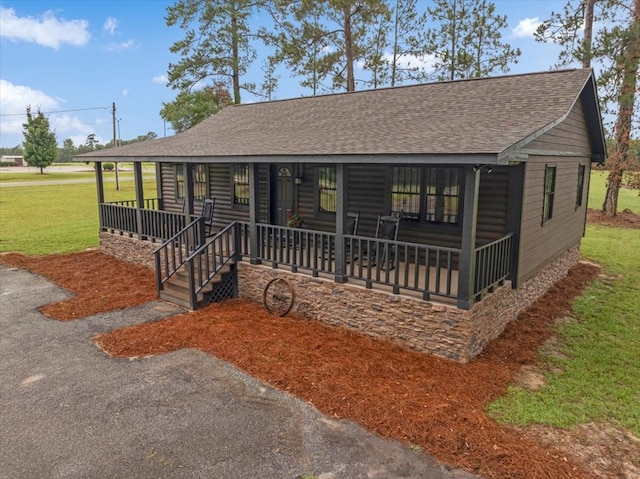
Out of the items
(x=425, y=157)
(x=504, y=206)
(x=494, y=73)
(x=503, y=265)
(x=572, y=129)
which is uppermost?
(x=494, y=73)

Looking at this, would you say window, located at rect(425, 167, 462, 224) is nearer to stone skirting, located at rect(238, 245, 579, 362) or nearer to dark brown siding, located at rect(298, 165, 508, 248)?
dark brown siding, located at rect(298, 165, 508, 248)

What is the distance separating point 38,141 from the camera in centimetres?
5794

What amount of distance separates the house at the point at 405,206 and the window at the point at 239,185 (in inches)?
1.6

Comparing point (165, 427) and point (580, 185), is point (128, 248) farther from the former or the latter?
point (580, 185)

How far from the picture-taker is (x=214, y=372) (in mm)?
6461

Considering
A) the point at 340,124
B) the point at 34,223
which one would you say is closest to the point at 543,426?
the point at 340,124

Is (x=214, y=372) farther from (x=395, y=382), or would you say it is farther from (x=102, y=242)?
(x=102, y=242)

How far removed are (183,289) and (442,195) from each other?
5.83 meters

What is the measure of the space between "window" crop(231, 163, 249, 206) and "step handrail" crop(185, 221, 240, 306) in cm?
304

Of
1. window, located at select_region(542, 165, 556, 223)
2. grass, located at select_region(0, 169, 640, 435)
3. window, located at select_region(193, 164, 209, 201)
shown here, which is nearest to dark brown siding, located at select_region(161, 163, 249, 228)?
window, located at select_region(193, 164, 209, 201)

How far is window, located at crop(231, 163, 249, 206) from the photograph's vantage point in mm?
12828

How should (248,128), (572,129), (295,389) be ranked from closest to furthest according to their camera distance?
(295,389) → (572,129) → (248,128)

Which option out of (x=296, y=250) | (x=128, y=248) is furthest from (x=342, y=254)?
(x=128, y=248)

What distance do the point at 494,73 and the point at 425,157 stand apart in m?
22.4
